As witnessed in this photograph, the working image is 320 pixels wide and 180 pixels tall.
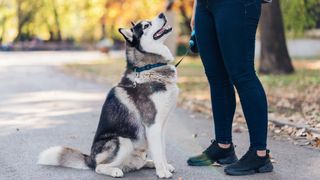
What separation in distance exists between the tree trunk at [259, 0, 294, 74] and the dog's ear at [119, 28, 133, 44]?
1097cm

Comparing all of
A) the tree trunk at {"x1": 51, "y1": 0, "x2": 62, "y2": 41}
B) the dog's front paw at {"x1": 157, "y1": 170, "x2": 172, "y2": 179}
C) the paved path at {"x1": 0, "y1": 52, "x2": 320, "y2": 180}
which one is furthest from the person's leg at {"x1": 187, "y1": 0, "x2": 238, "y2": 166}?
the tree trunk at {"x1": 51, "y1": 0, "x2": 62, "y2": 41}

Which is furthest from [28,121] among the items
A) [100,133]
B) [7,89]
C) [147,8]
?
[147,8]

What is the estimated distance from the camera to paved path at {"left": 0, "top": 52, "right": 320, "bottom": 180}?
4691mm

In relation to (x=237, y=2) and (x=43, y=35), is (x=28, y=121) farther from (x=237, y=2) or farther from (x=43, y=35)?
(x=43, y=35)

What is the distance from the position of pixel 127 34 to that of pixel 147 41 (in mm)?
189

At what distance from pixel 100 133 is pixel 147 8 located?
2165 cm

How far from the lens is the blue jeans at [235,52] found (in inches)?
171

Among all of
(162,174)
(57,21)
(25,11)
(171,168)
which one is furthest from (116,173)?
(25,11)

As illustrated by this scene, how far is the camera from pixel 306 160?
5.16 m

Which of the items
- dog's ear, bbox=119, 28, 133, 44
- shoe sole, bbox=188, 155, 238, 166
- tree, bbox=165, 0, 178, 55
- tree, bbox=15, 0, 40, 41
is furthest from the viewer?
tree, bbox=15, 0, 40, 41

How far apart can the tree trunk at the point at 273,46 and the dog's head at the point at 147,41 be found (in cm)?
1081

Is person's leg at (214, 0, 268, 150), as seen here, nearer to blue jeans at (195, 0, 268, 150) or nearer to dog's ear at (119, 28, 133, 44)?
blue jeans at (195, 0, 268, 150)

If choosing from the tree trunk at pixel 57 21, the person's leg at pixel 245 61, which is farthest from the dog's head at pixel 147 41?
the tree trunk at pixel 57 21

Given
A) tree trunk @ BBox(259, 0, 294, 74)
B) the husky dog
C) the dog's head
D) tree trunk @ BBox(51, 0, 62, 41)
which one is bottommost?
tree trunk @ BBox(51, 0, 62, 41)
